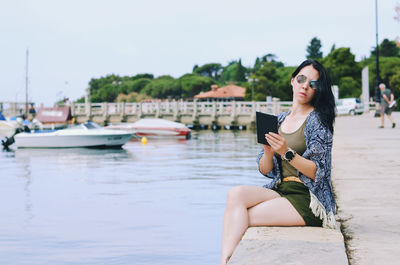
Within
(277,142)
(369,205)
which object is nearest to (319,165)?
(277,142)

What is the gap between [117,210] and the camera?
11234mm

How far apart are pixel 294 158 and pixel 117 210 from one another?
305 inches

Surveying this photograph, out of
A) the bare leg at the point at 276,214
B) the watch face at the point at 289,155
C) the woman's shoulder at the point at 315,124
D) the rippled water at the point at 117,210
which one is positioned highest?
the woman's shoulder at the point at 315,124

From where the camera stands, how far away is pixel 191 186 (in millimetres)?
14859

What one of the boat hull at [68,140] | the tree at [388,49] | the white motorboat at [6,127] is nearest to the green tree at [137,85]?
the tree at [388,49]

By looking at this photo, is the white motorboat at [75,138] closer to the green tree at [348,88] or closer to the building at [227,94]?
the green tree at [348,88]

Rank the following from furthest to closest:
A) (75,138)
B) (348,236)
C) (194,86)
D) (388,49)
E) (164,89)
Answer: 1. (164,89)
2. (194,86)
3. (388,49)
4. (75,138)
5. (348,236)

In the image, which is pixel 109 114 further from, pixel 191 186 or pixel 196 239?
pixel 196 239

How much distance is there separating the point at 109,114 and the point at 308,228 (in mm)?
57722

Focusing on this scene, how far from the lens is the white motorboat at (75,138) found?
30.5 meters

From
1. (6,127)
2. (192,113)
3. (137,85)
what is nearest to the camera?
(6,127)

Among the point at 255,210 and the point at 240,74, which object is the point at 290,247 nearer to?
the point at 255,210

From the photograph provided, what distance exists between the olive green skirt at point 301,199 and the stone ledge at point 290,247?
0.07 m

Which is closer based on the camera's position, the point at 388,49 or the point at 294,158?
the point at 294,158
